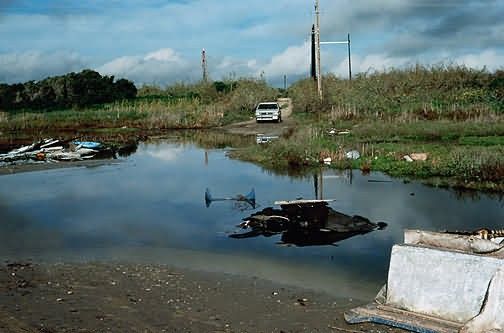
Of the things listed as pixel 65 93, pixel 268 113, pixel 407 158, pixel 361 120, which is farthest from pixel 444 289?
pixel 65 93

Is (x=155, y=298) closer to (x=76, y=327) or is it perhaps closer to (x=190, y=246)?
(x=76, y=327)

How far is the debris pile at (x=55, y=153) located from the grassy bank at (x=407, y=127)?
7570 mm

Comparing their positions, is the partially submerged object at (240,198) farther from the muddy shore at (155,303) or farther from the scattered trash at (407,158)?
the scattered trash at (407,158)

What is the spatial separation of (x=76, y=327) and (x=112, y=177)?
1407 centimetres

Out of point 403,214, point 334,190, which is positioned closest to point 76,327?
point 403,214

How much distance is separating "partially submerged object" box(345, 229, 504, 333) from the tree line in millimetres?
53657

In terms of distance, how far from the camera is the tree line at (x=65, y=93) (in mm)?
58094

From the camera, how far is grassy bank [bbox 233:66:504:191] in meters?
17.2

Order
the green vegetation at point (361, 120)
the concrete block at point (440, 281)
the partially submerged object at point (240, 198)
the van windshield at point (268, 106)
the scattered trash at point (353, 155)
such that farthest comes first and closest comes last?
the van windshield at point (268, 106) → the scattered trash at point (353, 155) → the green vegetation at point (361, 120) → the partially submerged object at point (240, 198) → the concrete block at point (440, 281)

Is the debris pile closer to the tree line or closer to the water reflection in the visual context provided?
the water reflection

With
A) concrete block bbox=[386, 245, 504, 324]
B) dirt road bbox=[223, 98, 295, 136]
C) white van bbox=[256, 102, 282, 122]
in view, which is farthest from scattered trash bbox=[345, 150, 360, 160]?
white van bbox=[256, 102, 282, 122]

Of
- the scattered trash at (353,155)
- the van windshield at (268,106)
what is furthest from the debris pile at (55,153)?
the van windshield at (268,106)

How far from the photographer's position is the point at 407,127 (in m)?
27.0

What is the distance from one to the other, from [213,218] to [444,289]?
7.29 m
